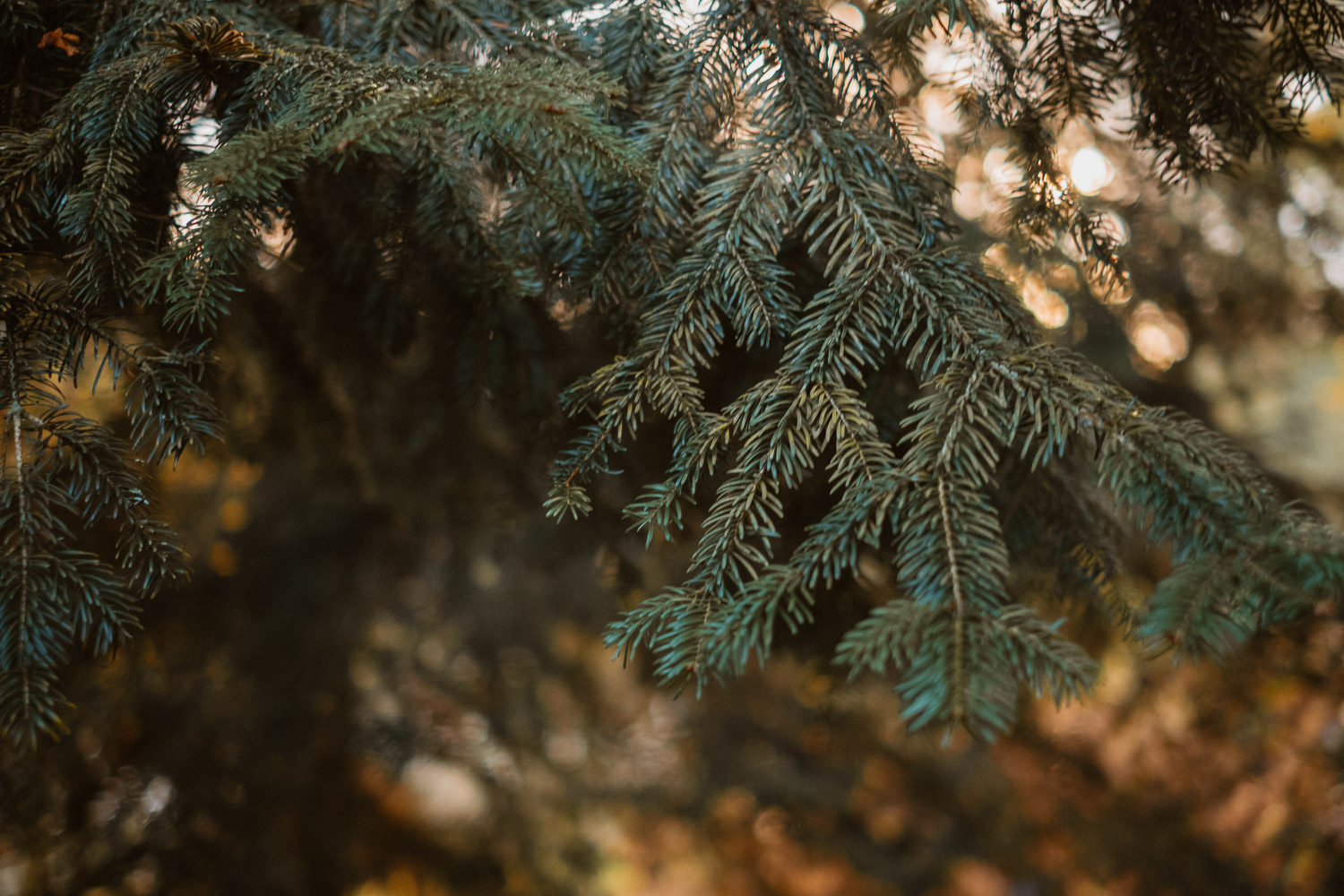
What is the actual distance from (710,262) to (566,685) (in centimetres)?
253

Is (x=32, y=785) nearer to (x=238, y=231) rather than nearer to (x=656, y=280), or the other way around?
(x=238, y=231)

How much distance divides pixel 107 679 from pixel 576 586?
1552 millimetres

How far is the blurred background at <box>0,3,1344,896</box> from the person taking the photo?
1415 millimetres

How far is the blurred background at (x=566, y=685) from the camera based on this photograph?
1415 millimetres

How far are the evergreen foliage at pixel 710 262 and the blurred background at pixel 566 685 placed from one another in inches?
6.5

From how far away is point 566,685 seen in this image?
2.87m

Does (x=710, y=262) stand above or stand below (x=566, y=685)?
above

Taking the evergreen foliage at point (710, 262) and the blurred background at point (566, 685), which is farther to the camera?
the blurred background at point (566, 685)

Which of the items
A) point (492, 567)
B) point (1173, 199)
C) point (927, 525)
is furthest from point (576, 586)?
point (1173, 199)

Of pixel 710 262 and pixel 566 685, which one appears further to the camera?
pixel 566 685

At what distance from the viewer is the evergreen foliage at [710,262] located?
0.58 m

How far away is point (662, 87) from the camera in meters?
0.83

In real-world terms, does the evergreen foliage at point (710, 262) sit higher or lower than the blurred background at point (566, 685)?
higher

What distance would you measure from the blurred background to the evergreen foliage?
0.54 feet
